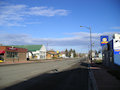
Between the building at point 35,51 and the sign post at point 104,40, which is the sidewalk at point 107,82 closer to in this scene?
the sign post at point 104,40

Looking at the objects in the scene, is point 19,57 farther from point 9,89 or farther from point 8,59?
point 9,89

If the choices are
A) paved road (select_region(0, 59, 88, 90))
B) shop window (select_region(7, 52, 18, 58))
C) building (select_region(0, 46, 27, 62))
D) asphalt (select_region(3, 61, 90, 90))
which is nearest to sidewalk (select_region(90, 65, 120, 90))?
asphalt (select_region(3, 61, 90, 90))

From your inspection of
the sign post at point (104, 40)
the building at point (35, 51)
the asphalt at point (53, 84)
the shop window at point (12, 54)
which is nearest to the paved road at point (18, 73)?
the asphalt at point (53, 84)

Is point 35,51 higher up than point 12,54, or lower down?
higher up

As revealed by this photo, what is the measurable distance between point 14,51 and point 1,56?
7.41 m

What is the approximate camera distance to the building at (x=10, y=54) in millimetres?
52513

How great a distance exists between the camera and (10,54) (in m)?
56.7

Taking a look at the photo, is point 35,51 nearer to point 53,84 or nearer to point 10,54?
point 10,54

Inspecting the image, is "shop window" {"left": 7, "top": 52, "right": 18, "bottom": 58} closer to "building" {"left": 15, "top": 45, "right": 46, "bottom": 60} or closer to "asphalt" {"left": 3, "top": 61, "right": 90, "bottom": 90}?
"building" {"left": 15, "top": 45, "right": 46, "bottom": 60}

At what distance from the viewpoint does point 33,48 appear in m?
94.2

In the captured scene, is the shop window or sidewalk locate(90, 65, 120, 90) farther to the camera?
the shop window

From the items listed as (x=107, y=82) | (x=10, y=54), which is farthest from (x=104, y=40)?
(x=10, y=54)

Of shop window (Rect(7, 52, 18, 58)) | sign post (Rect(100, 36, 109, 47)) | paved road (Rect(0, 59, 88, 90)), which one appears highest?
sign post (Rect(100, 36, 109, 47))

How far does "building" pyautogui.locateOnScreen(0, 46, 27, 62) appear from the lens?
5251 centimetres
